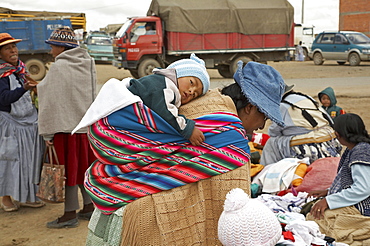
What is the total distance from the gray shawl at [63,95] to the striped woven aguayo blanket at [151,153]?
2.69 metres

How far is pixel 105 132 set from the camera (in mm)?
1891

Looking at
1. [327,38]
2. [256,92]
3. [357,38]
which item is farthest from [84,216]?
[327,38]

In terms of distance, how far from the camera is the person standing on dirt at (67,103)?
4488mm

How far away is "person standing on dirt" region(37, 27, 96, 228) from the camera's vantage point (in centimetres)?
449

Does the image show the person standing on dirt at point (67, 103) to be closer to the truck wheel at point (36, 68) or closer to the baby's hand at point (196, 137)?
the baby's hand at point (196, 137)

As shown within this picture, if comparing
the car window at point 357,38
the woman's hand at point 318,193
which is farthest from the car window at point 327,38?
the woman's hand at point 318,193

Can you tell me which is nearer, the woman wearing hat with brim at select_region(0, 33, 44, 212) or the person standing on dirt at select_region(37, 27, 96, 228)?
the person standing on dirt at select_region(37, 27, 96, 228)

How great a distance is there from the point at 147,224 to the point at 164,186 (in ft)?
0.51

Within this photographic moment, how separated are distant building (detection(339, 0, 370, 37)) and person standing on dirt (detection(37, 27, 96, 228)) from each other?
34331 mm

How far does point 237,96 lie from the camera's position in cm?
209

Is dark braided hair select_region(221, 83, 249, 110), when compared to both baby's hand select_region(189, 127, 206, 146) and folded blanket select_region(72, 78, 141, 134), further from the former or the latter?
folded blanket select_region(72, 78, 141, 134)

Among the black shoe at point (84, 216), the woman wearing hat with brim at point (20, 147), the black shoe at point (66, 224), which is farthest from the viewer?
the woman wearing hat with brim at point (20, 147)

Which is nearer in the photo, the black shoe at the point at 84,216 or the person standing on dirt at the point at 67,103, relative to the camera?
the person standing on dirt at the point at 67,103

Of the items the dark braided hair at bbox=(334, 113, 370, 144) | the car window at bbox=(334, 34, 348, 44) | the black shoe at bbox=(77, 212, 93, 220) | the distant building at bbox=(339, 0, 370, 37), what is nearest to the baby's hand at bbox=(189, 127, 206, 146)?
the dark braided hair at bbox=(334, 113, 370, 144)
